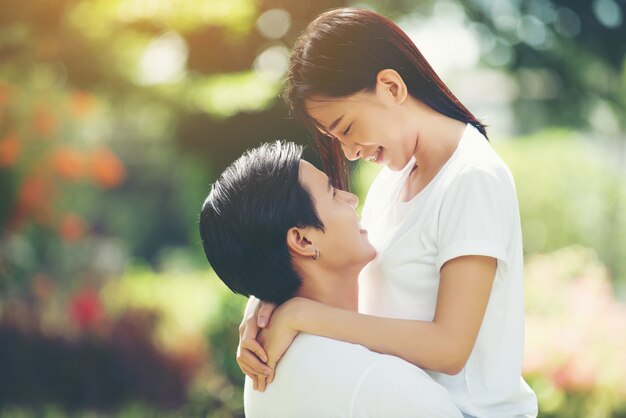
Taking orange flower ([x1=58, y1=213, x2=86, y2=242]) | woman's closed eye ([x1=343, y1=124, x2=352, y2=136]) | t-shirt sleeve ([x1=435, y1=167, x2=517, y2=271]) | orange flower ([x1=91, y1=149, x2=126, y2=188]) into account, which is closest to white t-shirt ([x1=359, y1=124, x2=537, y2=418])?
t-shirt sleeve ([x1=435, y1=167, x2=517, y2=271])

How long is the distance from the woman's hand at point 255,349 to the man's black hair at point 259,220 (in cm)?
5

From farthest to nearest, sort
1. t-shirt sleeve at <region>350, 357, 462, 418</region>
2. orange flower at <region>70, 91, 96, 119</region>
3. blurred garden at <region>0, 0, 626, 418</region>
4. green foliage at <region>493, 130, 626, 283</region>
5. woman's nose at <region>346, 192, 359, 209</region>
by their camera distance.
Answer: green foliage at <region>493, 130, 626, 283</region>, orange flower at <region>70, 91, 96, 119</region>, blurred garden at <region>0, 0, 626, 418</region>, woman's nose at <region>346, 192, 359, 209</region>, t-shirt sleeve at <region>350, 357, 462, 418</region>

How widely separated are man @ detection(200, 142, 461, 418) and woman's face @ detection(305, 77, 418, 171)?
0.40 feet

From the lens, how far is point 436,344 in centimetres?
186

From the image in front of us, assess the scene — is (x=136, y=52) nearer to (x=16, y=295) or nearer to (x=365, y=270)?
(x=16, y=295)

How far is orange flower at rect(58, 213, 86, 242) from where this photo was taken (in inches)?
289

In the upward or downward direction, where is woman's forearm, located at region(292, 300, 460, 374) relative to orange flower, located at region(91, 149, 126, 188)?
upward

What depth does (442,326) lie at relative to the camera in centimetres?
187

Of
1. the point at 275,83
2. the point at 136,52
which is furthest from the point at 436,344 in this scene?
the point at 136,52

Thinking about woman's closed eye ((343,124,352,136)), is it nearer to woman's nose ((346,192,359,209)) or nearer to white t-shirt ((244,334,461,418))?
woman's nose ((346,192,359,209))

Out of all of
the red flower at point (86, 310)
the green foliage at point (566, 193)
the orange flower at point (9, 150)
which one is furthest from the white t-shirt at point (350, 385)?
the green foliage at point (566, 193)

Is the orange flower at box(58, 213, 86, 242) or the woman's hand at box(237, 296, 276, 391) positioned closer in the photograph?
the woman's hand at box(237, 296, 276, 391)

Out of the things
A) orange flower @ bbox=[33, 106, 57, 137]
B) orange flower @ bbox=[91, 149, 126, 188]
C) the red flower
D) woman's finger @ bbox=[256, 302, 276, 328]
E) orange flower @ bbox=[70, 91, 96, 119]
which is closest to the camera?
woman's finger @ bbox=[256, 302, 276, 328]

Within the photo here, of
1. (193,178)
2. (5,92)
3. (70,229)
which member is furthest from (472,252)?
(193,178)
